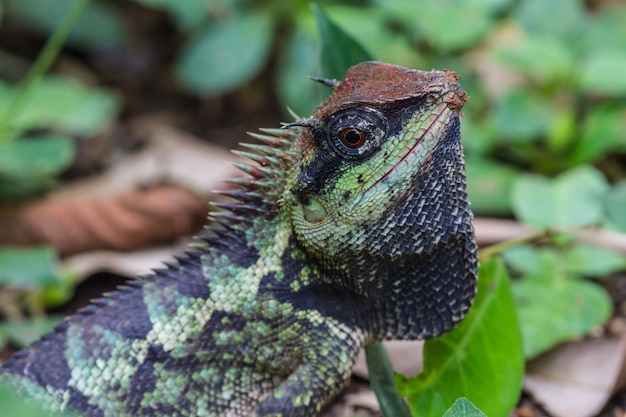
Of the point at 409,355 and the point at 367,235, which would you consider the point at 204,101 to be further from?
the point at 367,235

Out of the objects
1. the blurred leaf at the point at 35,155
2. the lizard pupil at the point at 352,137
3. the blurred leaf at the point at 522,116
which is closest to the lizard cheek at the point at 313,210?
the lizard pupil at the point at 352,137

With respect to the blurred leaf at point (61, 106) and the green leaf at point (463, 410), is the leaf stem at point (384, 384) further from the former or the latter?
the blurred leaf at point (61, 106)

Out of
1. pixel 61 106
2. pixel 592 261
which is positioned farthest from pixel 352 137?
pixel 61 106

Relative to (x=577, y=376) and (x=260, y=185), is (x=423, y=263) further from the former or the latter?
(x=577, y=376)

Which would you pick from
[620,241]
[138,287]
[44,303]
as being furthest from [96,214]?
[620,241]

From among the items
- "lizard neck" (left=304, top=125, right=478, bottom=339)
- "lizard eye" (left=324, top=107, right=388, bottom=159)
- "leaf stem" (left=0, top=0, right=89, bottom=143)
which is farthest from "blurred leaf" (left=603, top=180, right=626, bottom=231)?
"leaf stem" (left=0, top=0, right=89, bottom=143)
